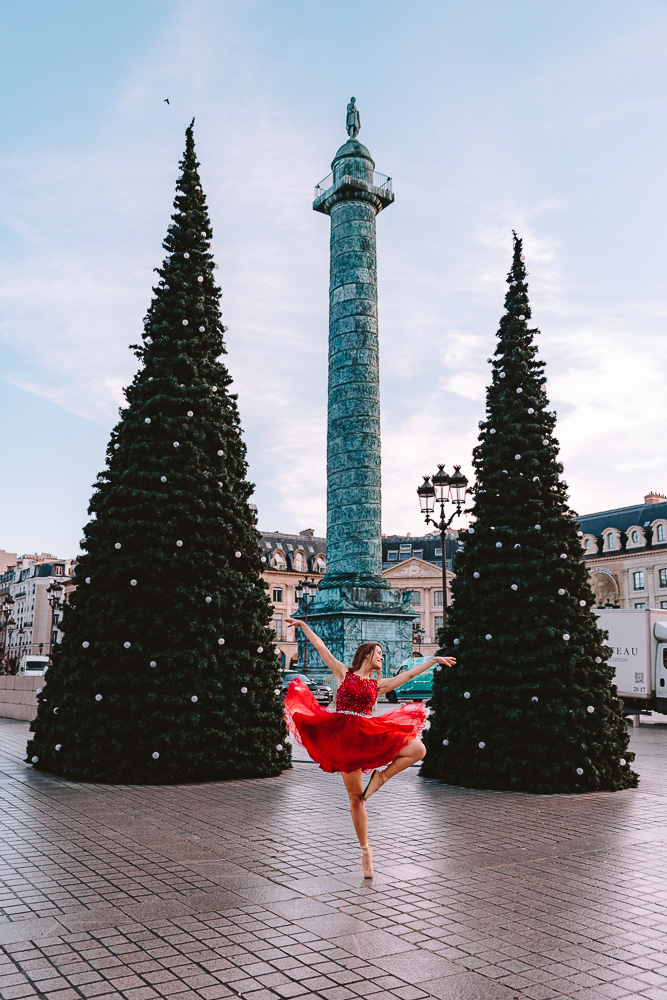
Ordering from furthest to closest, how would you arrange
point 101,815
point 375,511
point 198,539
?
point 375,511 < point 198,539 < point 101,815

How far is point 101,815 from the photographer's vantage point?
27.7 ft

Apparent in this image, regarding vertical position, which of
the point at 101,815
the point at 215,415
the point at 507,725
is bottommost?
the point at 101,815

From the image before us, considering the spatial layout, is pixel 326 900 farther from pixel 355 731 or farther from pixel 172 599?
pixel 172 599

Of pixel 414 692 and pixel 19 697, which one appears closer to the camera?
pixel 19 697

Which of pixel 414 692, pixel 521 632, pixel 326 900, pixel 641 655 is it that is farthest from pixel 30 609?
pixel 326 900

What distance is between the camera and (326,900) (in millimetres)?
5500

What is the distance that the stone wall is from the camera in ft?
76.6

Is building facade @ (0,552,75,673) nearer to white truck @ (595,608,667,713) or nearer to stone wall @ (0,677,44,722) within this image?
stone wall @ (0,677,44,722)

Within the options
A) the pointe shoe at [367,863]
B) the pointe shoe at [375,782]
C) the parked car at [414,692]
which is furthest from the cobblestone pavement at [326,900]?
the parked car at [414,692]

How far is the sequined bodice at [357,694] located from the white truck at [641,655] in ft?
66.7

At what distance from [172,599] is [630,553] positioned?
58408mm

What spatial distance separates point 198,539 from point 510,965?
26.3 ft

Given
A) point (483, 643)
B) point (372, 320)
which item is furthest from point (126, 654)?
point (372, 320)

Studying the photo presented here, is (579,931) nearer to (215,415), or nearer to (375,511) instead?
(215,415)
